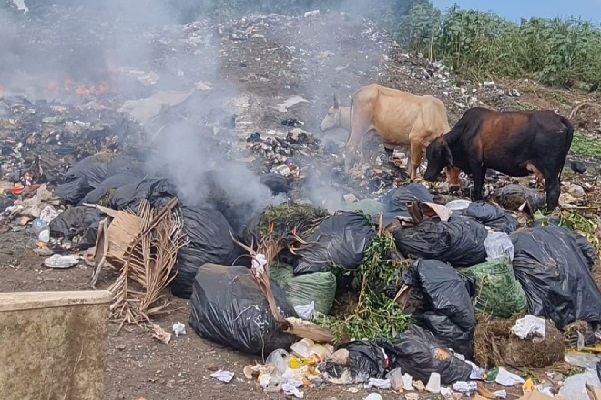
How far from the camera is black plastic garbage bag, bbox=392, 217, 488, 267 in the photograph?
462 centimetres

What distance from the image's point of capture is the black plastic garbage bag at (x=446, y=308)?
4160 millimetres

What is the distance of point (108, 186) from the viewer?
6.16 metres

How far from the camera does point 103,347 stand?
6.63ft

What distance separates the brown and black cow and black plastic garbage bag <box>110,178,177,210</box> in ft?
11.5

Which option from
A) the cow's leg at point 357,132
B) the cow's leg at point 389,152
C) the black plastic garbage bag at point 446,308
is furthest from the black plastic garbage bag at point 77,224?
the cow's leg at point 389,152

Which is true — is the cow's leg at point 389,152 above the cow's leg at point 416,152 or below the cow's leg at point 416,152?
below

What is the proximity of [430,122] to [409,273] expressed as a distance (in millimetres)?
4551

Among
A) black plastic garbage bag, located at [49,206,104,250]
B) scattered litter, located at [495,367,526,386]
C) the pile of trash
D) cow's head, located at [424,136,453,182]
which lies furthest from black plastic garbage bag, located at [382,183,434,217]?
black plastic garbage bag, located at [49,206,104,250]

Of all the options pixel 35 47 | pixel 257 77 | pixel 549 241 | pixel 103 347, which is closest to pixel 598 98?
pixel 257 77

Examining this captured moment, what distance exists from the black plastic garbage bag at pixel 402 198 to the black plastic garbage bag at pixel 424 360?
1.50m

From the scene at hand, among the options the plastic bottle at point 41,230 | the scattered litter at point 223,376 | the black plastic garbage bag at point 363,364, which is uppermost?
the black plastic garbage bag at point 363,364

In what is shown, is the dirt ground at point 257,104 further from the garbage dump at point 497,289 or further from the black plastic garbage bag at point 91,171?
the garbage dump at point 497,289

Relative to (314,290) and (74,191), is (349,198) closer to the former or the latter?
(314,290)

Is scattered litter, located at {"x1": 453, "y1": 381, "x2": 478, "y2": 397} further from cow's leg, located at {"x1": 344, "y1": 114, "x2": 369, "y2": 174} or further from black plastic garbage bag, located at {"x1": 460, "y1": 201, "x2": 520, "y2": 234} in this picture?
cow's leg, located at {"x1": 344, "y1": 114, "x2": 369, "y2": 174}
